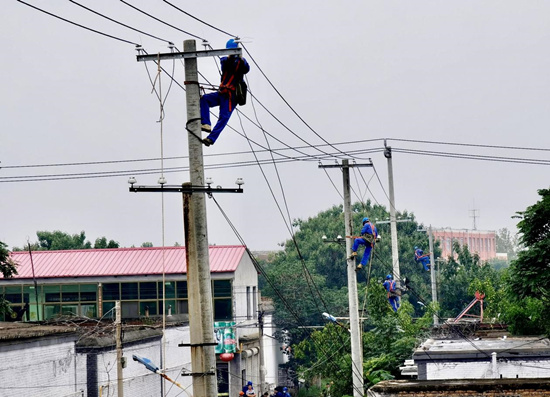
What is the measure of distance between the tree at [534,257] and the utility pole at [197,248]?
950 inches

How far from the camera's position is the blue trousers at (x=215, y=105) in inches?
702

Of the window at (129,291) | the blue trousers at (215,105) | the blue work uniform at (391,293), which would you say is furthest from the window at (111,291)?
the blue trousers at (215,105)

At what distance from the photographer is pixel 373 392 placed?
26375mm

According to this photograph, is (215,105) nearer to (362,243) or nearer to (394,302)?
(362,243)

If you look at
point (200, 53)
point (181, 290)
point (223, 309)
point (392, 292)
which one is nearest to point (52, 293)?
point (181, 290)

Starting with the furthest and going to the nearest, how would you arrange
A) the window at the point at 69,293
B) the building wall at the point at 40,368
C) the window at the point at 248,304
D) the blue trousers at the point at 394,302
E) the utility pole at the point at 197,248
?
1. the window at the point at 248,304
2. the window at the point at 69,293
3. the blue trousers at the point at 394,302
4. the building wall at the point at 40,368
5. the utility pole at the point at 197,248

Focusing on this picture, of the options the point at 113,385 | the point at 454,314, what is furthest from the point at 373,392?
the point at 454,314

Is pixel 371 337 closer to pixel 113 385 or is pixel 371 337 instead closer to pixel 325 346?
pixel 113 385

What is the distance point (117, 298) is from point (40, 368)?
84.4 ft

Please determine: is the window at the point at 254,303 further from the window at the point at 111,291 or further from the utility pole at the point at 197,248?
the utility pole at the point at 197,248

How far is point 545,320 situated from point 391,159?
49.5 ft

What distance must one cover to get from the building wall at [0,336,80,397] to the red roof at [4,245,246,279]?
872 inches

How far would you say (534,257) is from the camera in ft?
128

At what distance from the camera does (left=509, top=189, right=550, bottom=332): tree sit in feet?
127
